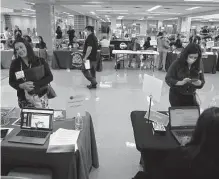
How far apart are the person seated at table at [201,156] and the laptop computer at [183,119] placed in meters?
0.55

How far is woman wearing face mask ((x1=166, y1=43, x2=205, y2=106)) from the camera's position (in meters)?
2.47

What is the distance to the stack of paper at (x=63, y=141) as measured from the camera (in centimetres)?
163

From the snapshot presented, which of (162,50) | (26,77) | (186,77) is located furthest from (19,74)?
(162,50)

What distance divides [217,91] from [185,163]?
486cm

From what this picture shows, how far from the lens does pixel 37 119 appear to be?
1.84 m

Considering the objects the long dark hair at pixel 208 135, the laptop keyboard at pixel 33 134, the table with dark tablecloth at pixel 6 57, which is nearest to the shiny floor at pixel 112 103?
the laptop keyboard at pixel 33 134

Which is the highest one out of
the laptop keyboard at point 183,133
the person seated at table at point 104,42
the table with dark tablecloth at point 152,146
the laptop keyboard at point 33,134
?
the person seated at table at point 104,42

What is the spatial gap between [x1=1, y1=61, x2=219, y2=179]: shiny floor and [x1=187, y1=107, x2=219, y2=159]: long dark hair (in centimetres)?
109

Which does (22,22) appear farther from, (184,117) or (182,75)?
(184,117)

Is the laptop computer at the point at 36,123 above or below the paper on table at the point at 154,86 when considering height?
below

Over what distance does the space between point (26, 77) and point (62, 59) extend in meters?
5.34

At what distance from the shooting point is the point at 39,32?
9.16 meters

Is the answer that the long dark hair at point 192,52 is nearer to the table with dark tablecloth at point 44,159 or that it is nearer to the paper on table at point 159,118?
the paper on table at point 159,118

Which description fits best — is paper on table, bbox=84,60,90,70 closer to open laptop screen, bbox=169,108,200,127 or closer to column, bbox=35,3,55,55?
open laptop screen, bbox=169,108,200,127
